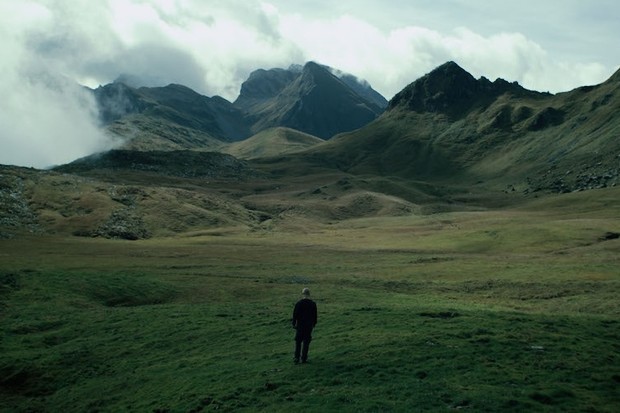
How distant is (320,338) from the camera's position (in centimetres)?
3534

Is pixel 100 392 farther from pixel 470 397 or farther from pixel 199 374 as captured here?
pixel 470 397

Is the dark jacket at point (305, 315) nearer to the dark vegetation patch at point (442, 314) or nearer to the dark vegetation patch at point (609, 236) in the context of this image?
the dark vegetation patch at point (442, 314)

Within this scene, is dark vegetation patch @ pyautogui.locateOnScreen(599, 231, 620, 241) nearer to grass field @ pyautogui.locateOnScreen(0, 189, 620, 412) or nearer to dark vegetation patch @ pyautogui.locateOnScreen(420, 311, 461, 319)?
grass field @ pyautogui.locateOnScreen(0, 189, 620, 412)

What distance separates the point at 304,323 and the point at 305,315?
44cm

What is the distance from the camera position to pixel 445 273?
74875mm

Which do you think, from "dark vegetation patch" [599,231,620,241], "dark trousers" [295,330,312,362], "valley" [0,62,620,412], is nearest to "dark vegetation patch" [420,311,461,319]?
"valley" [0,62,620,412]

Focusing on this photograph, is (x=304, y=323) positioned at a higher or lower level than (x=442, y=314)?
higher

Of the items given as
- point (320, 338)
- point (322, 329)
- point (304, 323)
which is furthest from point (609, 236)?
point (304, 323)

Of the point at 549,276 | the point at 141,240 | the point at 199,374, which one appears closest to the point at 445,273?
the point at 549,276

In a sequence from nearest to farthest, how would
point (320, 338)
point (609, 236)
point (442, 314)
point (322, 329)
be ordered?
point (320, 338) → point (322, 329) → point (442, 314) → point (609, 236)

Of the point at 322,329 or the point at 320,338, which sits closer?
the point at 320,338

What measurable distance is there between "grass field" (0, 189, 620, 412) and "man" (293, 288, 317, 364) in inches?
28.5

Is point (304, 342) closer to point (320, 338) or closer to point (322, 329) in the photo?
point (320, 338)

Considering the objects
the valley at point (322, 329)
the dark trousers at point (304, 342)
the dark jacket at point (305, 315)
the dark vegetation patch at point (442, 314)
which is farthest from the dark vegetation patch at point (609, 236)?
the dark trousers at point (304, 342)
